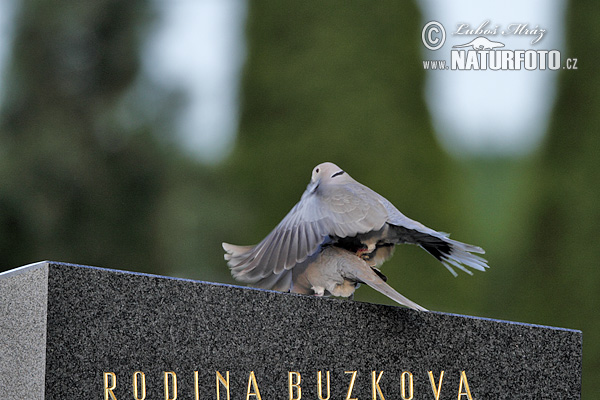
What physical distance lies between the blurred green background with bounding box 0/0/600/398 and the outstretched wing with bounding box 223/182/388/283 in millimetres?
2032

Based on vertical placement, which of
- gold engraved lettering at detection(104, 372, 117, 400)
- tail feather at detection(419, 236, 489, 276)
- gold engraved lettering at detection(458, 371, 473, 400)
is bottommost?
gold engraved lettering at detection(458, 371, 473, 400)

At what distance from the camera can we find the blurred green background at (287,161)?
3.54 m

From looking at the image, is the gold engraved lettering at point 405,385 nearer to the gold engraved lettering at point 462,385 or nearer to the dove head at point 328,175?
the gold engraved lettering at point 462,385

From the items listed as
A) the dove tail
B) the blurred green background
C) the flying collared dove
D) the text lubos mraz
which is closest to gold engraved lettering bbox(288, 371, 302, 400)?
the text lubos mraz

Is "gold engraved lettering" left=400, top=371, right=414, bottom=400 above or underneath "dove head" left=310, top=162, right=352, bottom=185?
underneath

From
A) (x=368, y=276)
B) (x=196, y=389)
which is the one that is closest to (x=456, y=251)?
(x=368, y=276)

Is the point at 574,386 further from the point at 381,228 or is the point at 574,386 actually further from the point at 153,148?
the point at 153,148

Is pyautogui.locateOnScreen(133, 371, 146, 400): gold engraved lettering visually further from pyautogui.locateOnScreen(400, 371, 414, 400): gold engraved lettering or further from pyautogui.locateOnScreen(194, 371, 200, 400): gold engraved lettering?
pyautogui.locateOnScreen(400, 371, 414, 400): gold engraved lettering

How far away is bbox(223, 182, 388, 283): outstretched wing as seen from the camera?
5.30 ft

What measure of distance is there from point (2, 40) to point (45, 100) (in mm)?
365

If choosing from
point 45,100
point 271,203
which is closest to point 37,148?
point 45,100

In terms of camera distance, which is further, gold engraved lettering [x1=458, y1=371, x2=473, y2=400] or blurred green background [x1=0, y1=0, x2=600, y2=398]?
blurred green background [x1=0, y1=0, x2=600, y2=398]
